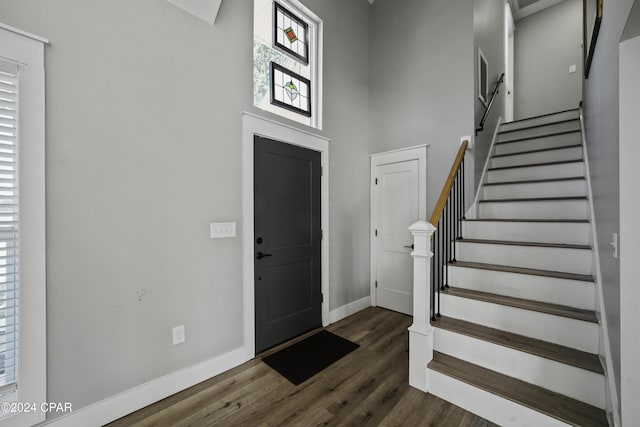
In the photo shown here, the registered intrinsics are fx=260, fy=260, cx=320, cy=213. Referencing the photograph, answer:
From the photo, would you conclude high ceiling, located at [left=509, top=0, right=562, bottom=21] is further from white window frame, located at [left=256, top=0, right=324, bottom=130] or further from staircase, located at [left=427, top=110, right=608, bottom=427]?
white window frame, located at [left=256, top=0, right=324, bottom=130]

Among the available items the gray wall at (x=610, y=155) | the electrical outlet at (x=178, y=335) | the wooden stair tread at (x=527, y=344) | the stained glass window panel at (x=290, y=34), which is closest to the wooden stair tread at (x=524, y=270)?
the gray wall at (x=610, y=155)

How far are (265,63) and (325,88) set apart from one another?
77 cm

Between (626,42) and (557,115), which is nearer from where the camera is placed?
(626,42)

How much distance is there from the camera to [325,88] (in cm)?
309

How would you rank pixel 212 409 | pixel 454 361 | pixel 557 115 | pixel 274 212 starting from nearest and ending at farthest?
pixel 212 409
pixel 454 361
pixel 274 212
pixel 557 115

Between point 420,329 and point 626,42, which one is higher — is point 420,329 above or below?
below

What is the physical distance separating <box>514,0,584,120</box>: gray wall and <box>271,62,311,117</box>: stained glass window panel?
4.77m

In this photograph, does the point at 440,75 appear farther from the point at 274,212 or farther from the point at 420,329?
the point at 420,329

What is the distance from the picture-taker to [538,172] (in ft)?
9.78

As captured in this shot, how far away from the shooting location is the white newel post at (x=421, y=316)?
1922 millimetres

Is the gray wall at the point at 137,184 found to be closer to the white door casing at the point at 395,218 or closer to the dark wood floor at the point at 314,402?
the dark wood floor at the point at 314,402

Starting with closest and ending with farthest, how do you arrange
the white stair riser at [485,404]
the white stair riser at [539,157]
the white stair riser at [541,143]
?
the white stair riser at [485,404], the white stair riser at [539,157], the white stair riser at [541,143]

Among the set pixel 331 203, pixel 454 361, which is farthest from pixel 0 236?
pixel 454 361

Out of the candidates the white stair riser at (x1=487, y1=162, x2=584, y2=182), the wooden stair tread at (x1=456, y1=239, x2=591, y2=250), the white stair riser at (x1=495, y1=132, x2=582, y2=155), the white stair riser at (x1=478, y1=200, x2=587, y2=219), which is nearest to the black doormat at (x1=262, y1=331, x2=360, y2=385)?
the wooden stair tread at (x1=456, y1=239, x2=591, y2=250)
